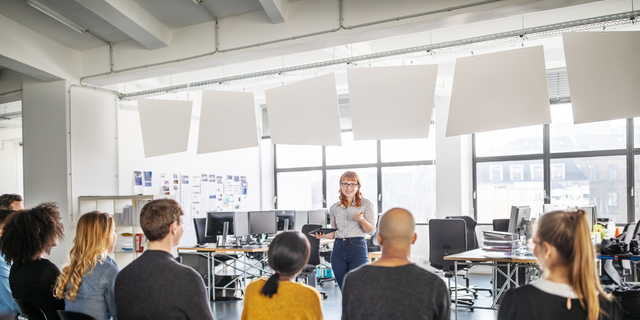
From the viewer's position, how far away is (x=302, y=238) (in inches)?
78.7

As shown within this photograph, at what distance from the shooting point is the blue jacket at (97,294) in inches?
89.2

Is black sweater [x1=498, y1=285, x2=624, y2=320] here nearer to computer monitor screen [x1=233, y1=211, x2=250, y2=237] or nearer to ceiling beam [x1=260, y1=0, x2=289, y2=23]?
ceiling beam [x1=260, y1=0, x2=289, y2=23]

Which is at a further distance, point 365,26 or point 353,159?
point 353,159

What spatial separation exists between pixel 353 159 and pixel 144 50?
480 centimetres

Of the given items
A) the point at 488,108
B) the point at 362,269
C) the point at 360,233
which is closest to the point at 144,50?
the point at 360,233

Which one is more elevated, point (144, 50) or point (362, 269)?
point (144, 50)

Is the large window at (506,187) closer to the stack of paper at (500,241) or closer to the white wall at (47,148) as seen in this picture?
the stack of paper at (500,241)

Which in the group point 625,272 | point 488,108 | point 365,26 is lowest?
point 625,272

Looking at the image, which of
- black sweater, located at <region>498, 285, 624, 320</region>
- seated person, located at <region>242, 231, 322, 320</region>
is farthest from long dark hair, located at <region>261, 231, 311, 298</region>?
black sweater, located at <region>498, 285, 624, 320</region>

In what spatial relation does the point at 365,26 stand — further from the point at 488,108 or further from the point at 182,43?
the point at 182,43

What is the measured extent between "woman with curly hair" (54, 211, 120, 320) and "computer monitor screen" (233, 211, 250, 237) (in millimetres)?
3765

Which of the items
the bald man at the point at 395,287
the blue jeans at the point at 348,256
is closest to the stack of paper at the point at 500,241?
the blue jeans at the point at 348,256

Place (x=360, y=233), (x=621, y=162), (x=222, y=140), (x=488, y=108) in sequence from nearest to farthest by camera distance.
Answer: (x=488, y=108) < (x=360, y=233) < (x=222, y=140) < (x=621, y=162)

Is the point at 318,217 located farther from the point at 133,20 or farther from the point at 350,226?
the point at 133,20
